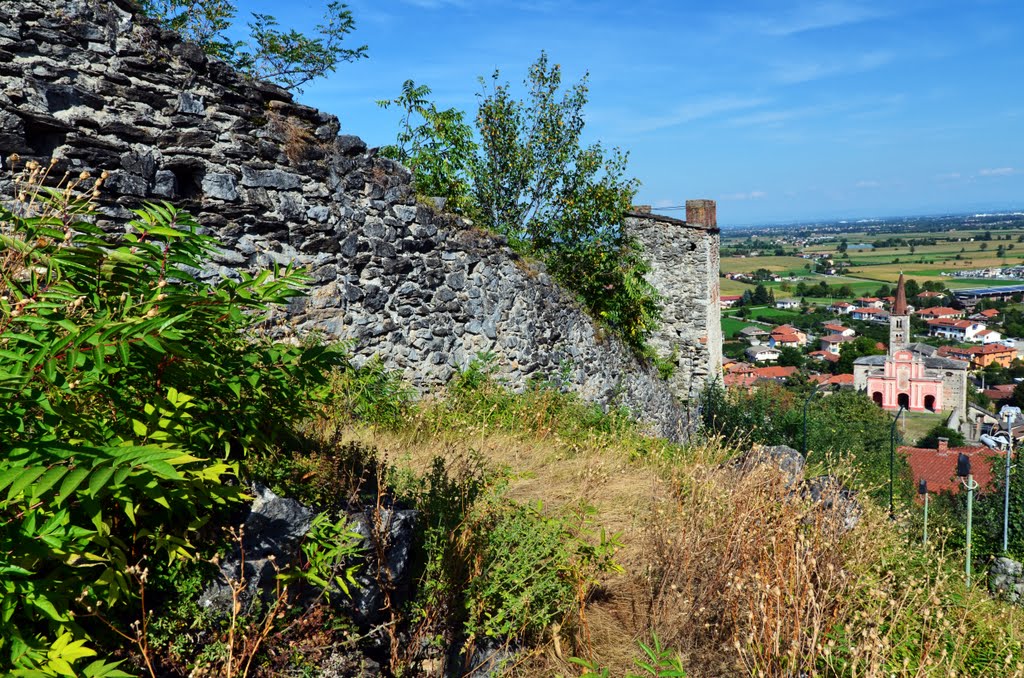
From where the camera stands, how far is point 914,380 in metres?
62.4

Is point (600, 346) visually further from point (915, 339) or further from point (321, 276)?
point (915, 339)

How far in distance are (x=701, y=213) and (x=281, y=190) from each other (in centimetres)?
1048

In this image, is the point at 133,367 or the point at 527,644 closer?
the point at 133,367

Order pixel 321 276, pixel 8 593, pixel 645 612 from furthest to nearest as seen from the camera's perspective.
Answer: pixel 321 276 < pixel 645 612 < pixel 8 593

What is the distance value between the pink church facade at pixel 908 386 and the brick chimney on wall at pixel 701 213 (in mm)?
Answer: 56074

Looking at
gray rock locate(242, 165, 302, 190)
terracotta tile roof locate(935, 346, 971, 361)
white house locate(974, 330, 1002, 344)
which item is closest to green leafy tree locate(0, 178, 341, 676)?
gray rock locate(242, 165, 302, 190)

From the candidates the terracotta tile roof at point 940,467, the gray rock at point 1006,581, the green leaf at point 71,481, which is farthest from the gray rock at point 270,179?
the terracotta tile roof at point 940,467

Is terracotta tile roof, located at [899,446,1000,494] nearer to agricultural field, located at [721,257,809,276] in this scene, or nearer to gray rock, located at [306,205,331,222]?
gray rock, located at [306,205,331,222]

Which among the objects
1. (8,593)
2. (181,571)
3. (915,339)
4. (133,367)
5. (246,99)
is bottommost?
(915,339)

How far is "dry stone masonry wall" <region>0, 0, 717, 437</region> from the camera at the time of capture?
4.77 m

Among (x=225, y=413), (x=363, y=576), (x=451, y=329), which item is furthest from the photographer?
(x=451, y=329)

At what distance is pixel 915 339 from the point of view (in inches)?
3634

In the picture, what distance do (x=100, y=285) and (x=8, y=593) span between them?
109 centimetres

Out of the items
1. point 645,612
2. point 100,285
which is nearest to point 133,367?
point 100,285
